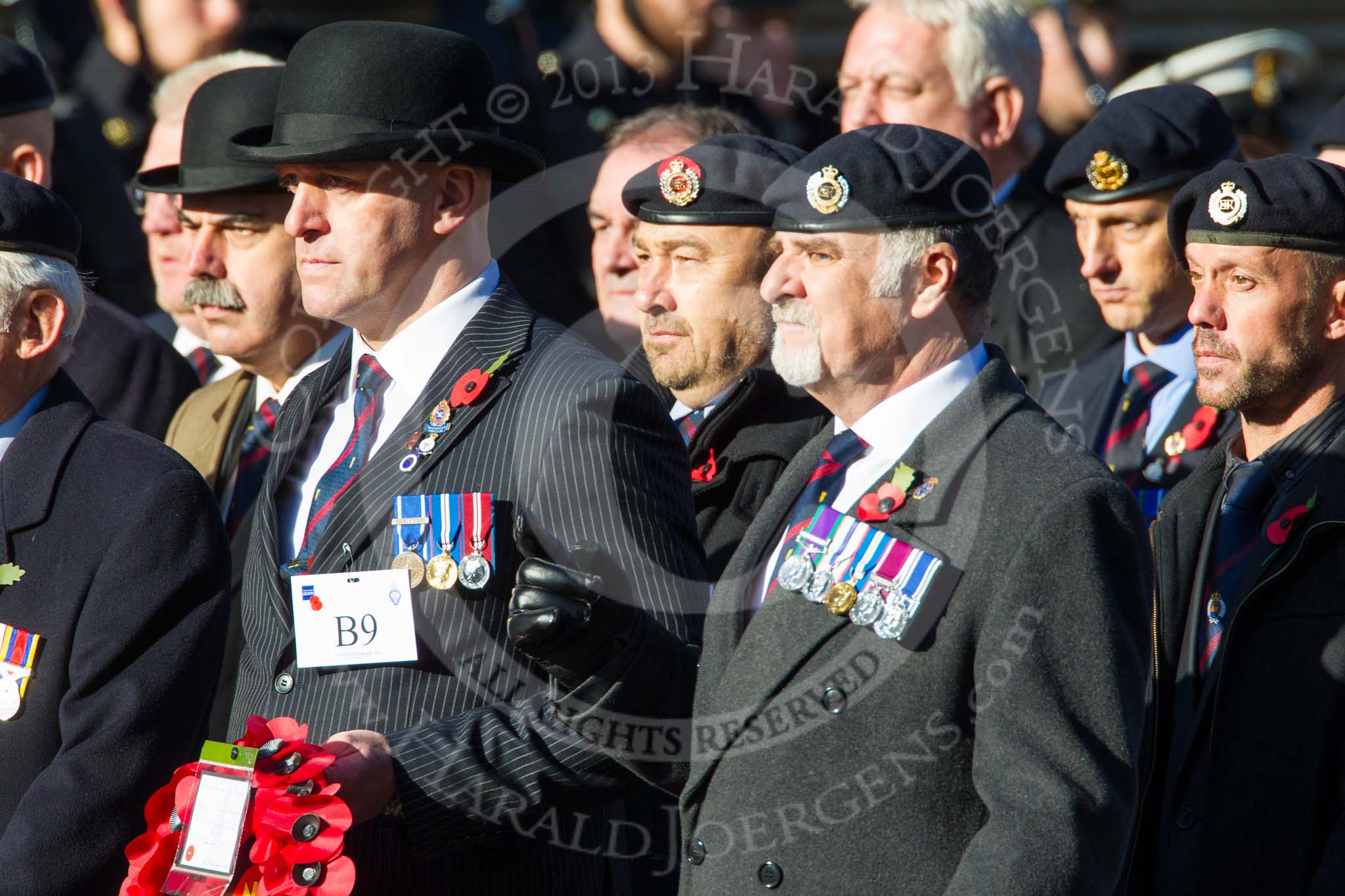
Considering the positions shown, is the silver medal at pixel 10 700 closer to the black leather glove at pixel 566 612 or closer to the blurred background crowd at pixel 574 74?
the black leather glove at pixel 566 612

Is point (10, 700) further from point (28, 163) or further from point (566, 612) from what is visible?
point (28, 163)

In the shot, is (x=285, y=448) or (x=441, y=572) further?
(x=285, y=448)

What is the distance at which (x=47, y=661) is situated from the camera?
3365 mm

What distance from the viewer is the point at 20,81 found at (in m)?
5.45

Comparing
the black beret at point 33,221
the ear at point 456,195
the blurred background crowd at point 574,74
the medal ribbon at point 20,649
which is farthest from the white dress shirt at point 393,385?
the blurred background crowd at point 574,74

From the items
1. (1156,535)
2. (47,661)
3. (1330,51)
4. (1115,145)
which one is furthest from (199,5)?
(1330,51)

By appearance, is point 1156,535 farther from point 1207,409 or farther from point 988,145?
point 988,145

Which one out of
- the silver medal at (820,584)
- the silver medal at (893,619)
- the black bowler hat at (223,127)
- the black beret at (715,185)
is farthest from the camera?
the black bowler hat at (223,127)

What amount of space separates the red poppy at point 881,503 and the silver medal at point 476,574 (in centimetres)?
70

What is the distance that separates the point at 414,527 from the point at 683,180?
4.70 ft

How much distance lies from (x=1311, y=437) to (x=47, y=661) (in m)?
2.50

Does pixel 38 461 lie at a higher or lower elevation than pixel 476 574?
lower

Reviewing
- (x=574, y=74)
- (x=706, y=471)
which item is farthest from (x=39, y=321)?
(x=574, y=74)

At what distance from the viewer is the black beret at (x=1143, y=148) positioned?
4852 mm
